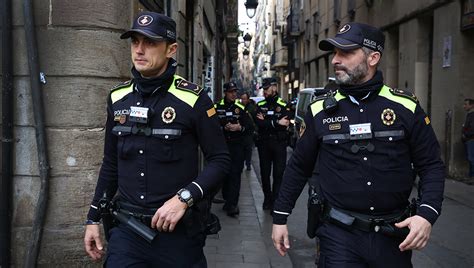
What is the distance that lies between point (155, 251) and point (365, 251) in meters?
1.04

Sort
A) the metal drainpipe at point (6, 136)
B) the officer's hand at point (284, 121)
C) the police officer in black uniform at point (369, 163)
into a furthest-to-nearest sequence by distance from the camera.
Answer: the officer's hand at point (284, 121), the metal drainpipe at point (6, 136), the police officer in black uniform at point (369, 163)

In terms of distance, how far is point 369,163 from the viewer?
9.43 feet

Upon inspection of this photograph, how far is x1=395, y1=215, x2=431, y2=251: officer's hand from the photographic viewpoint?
269cm

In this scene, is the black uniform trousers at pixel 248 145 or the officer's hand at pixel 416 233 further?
the black uniform trousers at pixel 248 145

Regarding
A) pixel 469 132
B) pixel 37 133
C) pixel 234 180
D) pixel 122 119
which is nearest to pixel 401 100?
pixel 122 119

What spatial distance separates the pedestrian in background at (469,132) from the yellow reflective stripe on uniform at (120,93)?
10.7 meters

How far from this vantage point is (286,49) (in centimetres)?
5184

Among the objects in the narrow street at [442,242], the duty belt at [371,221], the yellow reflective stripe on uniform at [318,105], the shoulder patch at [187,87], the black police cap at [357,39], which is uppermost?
the black police cap at [357,39]

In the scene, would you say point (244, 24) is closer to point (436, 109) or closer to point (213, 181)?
point (436, 109)

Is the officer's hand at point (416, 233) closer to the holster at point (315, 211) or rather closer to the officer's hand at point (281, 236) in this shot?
the holster at point (315, 211)

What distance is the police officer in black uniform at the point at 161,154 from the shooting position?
2.74 m

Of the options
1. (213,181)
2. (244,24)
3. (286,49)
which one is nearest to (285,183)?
(213,181)

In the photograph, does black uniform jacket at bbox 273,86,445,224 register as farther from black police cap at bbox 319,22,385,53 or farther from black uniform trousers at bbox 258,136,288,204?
black uniform trousers at bbox 258,136,288,204

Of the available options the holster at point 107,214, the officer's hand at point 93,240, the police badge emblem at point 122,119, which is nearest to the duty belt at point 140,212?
the holster at point 107,214
